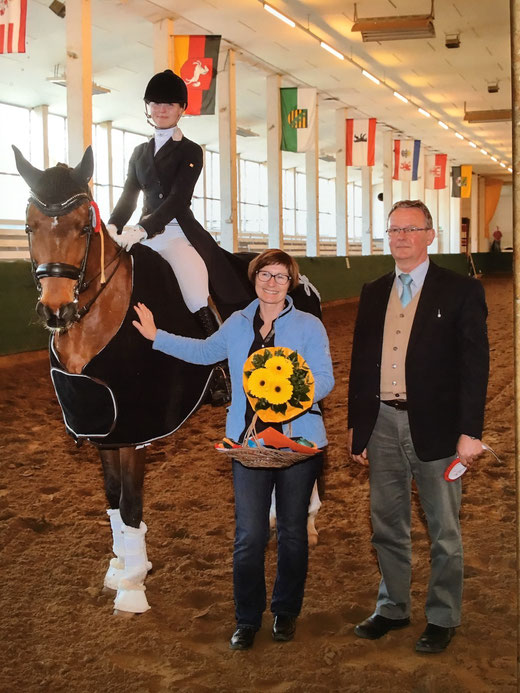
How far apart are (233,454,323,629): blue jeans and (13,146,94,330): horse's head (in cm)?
93

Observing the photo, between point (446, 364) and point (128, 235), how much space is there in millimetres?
1585

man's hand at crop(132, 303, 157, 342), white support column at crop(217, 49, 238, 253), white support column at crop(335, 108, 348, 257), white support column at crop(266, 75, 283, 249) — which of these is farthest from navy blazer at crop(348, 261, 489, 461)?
white support column at crop(335, 108, 348, 257)

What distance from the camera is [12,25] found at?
8.80m

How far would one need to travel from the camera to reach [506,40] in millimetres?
16734

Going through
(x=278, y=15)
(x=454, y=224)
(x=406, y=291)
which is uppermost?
(x=278, y=15)

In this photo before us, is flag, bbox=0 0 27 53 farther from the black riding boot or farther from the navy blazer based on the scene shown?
the navy blazer

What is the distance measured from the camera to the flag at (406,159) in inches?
902

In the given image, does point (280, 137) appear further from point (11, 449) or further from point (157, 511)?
point (157, 511)

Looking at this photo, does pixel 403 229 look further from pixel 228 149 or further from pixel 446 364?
pixel 228 149

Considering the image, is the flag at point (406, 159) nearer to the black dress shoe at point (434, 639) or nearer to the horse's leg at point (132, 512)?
the horse's leg at point (132, 512)

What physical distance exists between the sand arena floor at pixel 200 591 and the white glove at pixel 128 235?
5.44 feet

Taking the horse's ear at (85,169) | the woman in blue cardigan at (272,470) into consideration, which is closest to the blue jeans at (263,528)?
the woman in blue cardigan at (272,470)

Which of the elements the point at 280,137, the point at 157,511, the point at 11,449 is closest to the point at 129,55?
the point at 280,137

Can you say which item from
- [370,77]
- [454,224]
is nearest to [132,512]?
[370,77]
